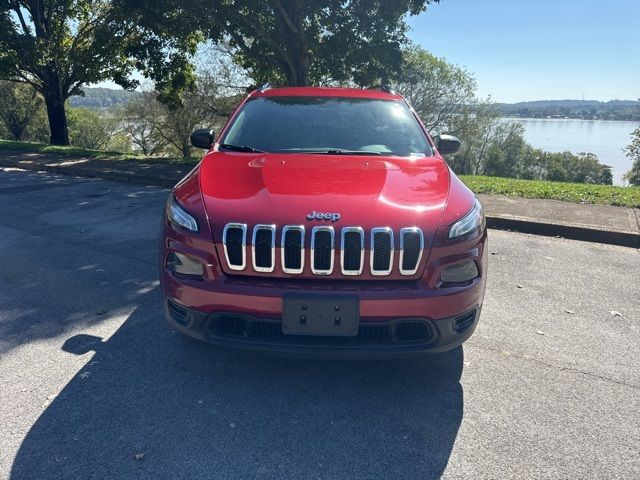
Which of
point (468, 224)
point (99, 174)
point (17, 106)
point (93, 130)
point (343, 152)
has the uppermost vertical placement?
point (17, 106)

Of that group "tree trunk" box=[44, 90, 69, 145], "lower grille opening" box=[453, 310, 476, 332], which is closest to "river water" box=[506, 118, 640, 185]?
"lower grille opening" box=[453, 310, 476, 332]

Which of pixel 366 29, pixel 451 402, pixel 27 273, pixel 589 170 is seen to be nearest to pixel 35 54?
pixel 366 29

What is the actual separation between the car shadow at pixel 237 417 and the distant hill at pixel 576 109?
2529 centimetres

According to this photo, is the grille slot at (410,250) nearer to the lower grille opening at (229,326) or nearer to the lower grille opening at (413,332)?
the lower grille opening at (413,332)

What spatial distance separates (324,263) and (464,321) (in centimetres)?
88

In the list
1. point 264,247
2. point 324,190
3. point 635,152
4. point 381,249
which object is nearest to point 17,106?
point 324,190

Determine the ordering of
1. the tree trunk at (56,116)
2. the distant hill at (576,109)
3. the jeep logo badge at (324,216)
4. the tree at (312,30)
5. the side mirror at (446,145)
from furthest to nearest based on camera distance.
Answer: the distant hill at (576,109) < the tree trunk at (56,116) < the tree at (312,30) < the side mirror at (446,145) < the jeep logo badge at (324,216)

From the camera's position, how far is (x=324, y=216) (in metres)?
2.56

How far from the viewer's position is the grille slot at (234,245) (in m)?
2.54

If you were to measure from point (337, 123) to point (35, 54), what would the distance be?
15.9 metres

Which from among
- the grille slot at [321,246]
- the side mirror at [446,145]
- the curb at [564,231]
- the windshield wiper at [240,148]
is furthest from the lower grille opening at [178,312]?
the curb at [564,231]

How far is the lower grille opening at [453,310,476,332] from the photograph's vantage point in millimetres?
2650

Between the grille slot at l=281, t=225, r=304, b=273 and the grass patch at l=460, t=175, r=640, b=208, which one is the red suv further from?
the grass patch at l=460, t=175, r=640, b=208

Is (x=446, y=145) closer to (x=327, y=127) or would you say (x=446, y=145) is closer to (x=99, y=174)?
(x=327, y=127)
